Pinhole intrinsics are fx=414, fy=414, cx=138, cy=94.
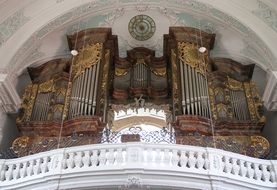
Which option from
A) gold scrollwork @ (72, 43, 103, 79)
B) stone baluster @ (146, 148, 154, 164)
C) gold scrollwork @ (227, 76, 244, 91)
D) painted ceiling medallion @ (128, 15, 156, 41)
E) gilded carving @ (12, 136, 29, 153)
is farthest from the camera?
painted ceiling medallion @ (128, 15, 156, 41)

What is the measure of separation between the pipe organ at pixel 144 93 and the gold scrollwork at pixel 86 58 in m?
0.02

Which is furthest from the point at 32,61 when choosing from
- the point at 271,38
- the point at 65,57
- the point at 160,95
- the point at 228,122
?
the point at 271,38

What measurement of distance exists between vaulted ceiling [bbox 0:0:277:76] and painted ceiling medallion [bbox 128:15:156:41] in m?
0.09

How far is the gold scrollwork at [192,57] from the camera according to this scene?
31.7 feet

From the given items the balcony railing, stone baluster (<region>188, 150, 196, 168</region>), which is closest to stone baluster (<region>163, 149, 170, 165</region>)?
the balcony railing

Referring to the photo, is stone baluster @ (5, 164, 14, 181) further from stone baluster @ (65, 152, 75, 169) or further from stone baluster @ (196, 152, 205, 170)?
stone baluster @ (196, 152, 205, 170)

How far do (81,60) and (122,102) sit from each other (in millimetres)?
1427

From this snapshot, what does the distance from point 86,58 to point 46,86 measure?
1.17 metres

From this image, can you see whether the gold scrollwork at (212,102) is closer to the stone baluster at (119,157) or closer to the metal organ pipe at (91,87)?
the metal organ pipe at (91,87)

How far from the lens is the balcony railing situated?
21.2 feet

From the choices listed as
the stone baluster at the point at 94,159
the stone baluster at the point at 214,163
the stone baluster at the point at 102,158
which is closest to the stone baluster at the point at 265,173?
the stone baluster at the point at 214,163

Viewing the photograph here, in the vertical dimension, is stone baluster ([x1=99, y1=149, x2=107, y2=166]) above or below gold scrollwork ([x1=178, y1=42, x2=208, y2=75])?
below

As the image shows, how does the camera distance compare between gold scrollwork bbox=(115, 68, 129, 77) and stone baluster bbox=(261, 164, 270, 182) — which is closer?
stone baluster bbox=(261, 164, 270, 182)

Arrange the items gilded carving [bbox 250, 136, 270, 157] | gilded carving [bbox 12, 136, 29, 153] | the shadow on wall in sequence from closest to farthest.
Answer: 1. gilded carving [bbox 250, 136, 270, 157]
2. gilded carving [bbox 12, 136, 29, 153]
3. the shadow on wall
